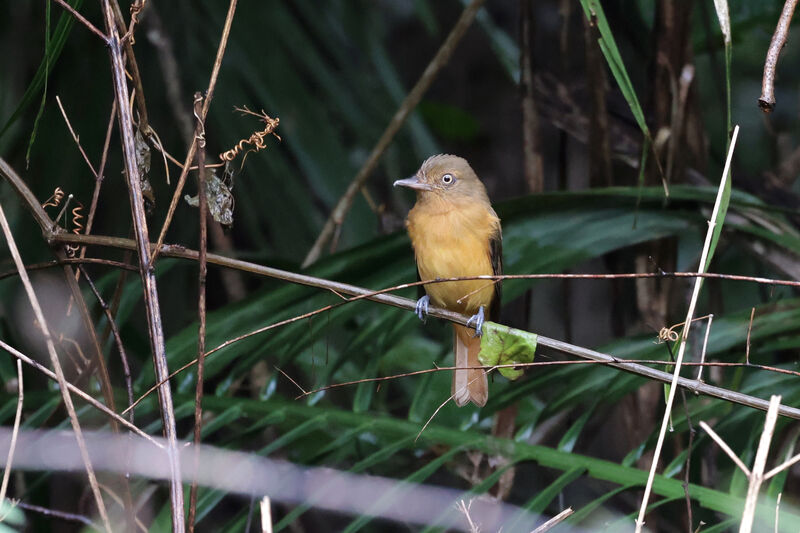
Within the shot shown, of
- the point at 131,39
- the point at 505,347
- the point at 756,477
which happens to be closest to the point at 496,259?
the point at 505,347

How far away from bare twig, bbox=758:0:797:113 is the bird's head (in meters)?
1.64

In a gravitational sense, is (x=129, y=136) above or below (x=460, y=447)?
above

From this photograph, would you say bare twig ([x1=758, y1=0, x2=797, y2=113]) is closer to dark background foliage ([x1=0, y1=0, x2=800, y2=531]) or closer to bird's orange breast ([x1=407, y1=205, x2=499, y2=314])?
dark background foliage ([x1=0, y1=0, x2=800, y2=531])

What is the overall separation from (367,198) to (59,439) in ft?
4.79

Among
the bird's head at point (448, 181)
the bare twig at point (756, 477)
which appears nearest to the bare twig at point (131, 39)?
the bare twig at point (756, 477)

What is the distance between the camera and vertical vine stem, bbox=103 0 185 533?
1359 mm

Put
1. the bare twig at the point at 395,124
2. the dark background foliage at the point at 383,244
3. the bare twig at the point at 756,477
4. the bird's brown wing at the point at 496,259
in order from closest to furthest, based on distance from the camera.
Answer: the bare twig at the point at 756,477, the dark background foliage at the point at 383,244, the bird's brown wing at the point at 496,259, the bare twig at the point at 395,124

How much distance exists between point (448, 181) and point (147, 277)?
170cm

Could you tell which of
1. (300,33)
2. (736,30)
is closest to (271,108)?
(300,33)

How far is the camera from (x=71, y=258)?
1606 millimetres

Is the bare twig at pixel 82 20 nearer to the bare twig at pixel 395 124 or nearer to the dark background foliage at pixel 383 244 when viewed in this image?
the dark background foliage at pixel 383 244

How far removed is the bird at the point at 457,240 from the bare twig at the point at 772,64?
1.37 metres

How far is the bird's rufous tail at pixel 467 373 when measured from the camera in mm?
2408

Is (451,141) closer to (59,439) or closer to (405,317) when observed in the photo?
(405,317)
